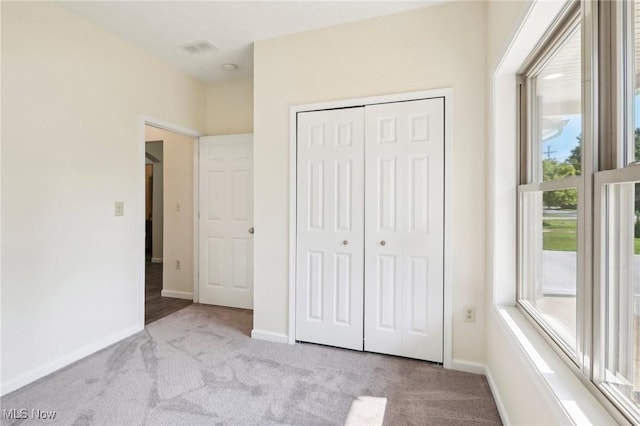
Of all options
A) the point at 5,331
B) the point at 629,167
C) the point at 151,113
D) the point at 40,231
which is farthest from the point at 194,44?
the point at 629,167

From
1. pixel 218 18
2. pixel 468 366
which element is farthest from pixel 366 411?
pixel 218 18

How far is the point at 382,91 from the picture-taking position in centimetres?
252

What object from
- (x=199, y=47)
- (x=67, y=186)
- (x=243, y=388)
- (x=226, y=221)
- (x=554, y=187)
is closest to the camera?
(x=554, y=187)

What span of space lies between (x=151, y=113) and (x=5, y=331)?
2.11 m

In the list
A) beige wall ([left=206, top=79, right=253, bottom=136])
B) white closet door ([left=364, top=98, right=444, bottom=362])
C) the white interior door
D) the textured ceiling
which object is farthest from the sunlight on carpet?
beige wall ([left=206, top=79, right=253, bottom=136])

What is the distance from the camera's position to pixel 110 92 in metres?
2.76

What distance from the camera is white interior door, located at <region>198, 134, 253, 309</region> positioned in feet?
12.2

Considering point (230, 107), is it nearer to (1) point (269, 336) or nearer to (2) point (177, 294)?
(2) point (177, 294)

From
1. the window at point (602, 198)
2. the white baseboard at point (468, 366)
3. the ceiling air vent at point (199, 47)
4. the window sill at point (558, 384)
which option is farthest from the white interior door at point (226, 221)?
the window at point (602, 198)

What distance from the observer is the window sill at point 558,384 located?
3.07ft

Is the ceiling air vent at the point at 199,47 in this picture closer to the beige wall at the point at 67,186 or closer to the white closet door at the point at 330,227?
the beige wall at the point at 67,186

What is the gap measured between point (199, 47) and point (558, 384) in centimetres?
350

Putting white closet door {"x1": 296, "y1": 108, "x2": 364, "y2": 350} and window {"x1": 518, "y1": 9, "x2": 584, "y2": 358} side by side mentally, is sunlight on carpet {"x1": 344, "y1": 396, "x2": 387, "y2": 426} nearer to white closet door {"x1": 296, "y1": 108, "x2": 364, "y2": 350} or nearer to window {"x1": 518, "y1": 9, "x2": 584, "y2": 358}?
white closet door {"x1": 296, "y1": 108, "x2": 364, "y2": 350}

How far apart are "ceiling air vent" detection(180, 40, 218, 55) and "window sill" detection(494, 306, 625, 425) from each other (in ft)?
10.6
